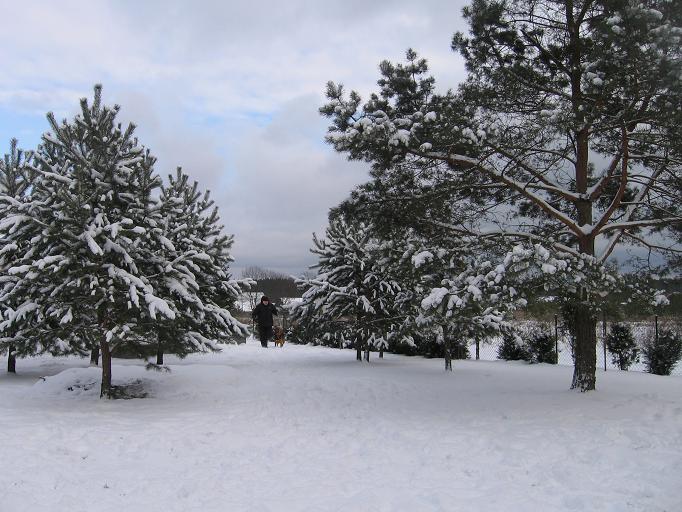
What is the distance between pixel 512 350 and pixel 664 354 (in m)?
3.87

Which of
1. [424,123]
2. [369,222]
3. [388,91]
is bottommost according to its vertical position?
[369,222]

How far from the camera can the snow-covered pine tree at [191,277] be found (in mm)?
9586

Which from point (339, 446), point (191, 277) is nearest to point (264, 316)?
point (191, 277)

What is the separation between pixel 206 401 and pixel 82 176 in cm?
441

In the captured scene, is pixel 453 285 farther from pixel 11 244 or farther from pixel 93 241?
pixel 11 244

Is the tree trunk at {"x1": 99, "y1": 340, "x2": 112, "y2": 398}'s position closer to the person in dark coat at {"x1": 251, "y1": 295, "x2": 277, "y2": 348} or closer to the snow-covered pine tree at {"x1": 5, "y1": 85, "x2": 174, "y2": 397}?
the snow-covered pine tree at {"x1": 5, "y1": 85, "x2": 174, "y2": 397}

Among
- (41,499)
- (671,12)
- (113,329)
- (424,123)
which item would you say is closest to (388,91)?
(424,123)

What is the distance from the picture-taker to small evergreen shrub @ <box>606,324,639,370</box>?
14.4m

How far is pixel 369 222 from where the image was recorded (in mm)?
10320

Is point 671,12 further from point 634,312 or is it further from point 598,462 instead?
point 598,462

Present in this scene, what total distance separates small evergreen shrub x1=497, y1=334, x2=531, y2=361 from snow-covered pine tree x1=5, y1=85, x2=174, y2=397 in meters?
10.3

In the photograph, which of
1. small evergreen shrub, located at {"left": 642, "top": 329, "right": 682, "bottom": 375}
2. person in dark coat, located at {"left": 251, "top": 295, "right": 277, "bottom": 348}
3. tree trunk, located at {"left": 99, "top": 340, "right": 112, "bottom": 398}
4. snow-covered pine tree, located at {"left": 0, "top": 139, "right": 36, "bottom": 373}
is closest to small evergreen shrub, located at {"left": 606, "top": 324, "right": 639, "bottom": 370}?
small evergreen shrub, located at {"left": 642, "top": 329, "right": 682, "bottom": 375}

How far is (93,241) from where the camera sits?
817cm

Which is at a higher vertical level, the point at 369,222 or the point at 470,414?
the point at 369,222
